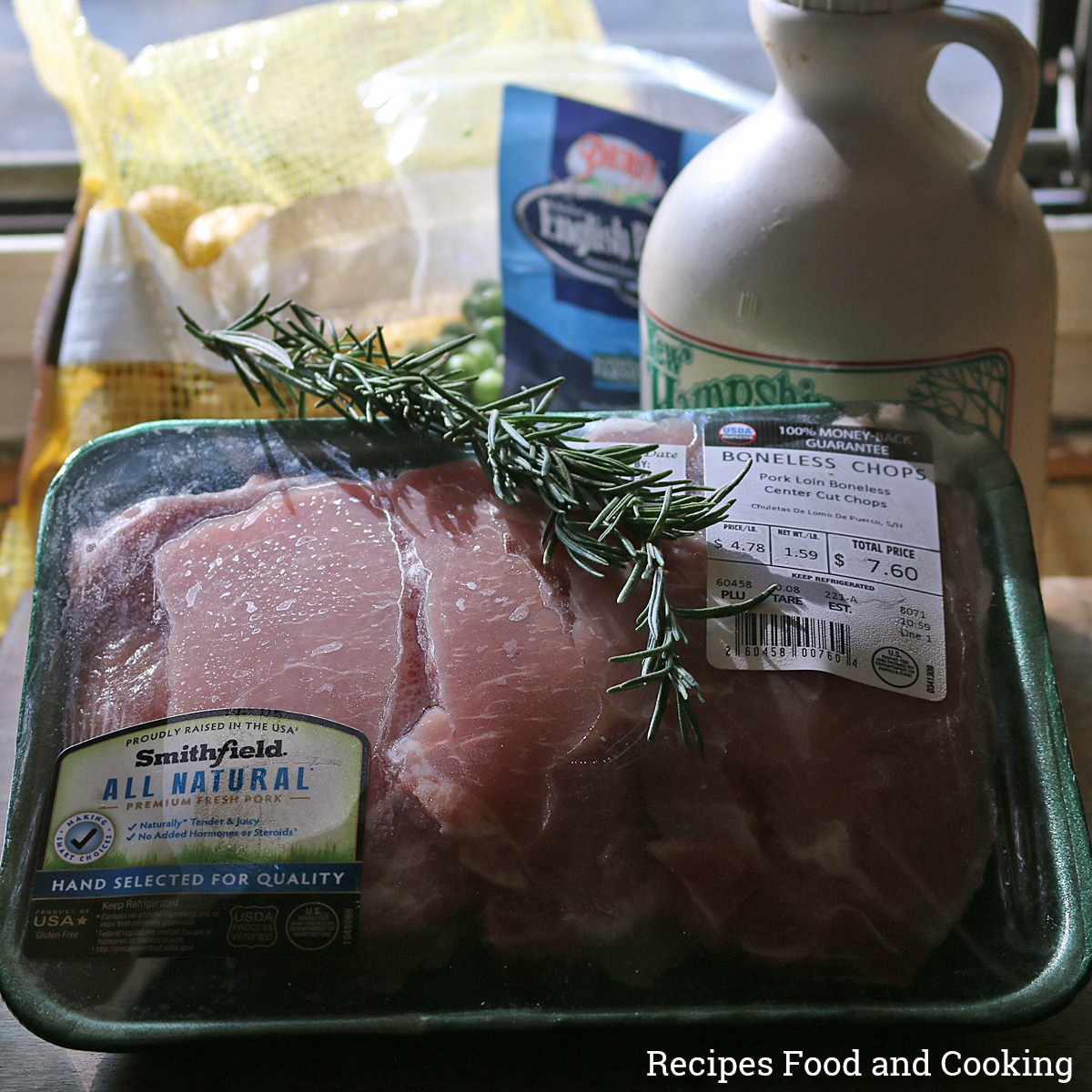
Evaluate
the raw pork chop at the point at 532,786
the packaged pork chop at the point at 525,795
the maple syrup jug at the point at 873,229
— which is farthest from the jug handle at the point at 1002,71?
the raw pork chop at the point at 532,786

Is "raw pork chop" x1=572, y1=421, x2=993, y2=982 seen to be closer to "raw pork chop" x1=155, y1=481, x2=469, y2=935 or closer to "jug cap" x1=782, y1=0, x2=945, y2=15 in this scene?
"raw pork chop" x1=155, y1=481, x2=469, y2=935

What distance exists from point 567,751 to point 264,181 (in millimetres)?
1025

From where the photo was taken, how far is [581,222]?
1316 millimetres

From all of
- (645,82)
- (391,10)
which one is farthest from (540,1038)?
(391,10)

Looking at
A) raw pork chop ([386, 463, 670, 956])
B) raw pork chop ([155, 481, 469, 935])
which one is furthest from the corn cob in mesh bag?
raw pork chop ([386, 463, 670, 956])

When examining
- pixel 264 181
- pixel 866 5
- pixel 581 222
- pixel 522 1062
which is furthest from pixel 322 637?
pixel 264 181

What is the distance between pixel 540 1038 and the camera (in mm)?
670

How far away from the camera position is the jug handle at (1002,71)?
2.69 feet

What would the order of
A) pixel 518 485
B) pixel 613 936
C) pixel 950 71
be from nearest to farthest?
1. pixel 613 936
2. pixel 518 485
3. pixel 950 71

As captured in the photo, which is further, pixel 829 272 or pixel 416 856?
pixel 829 272

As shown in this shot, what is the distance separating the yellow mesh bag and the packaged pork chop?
66cm

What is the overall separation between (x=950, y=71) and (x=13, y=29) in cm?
141

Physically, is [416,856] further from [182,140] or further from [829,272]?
[182,140]

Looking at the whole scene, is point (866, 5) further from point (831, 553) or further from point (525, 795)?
Answer: point (525, 795)
